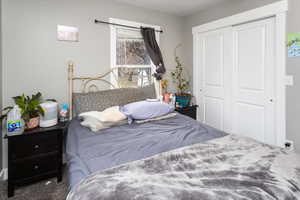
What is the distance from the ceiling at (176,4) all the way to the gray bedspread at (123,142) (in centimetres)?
198

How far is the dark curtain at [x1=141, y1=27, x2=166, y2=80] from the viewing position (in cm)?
301

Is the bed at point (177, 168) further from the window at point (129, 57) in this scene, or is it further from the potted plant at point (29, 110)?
the window at point (129, 57)

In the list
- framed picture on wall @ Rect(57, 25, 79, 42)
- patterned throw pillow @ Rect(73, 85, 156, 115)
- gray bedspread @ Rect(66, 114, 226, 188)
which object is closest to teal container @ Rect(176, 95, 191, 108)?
patterned throw pillow @ Rect(73, 85, 156, 115)

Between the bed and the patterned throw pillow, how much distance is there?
653 mm

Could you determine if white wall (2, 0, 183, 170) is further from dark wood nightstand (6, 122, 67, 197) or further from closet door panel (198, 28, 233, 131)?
closet door panel (198, 28, 233, 131)

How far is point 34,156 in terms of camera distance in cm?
196

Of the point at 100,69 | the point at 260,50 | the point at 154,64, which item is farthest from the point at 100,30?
the point at 260,50

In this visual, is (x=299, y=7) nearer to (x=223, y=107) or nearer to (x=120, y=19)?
(x=223, y=107)

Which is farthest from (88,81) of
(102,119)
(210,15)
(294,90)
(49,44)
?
(294,90)

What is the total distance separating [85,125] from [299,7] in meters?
2.87

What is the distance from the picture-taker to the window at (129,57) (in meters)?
2.83

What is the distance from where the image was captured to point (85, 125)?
1992 mm

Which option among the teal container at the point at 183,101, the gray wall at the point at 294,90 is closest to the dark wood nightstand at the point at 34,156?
the teal container at the point at 183,101

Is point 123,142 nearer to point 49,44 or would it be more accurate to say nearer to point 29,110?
point 29,110
